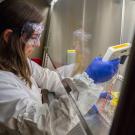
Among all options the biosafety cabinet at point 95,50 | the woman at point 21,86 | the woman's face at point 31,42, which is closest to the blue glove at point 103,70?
the biosafety cabinet at point 95,50

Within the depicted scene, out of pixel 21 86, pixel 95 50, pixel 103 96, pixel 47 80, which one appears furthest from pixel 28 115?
pixel 47 80

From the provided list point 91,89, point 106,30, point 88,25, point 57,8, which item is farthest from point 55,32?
point 91,89

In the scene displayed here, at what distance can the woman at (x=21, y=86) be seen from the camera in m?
0.99

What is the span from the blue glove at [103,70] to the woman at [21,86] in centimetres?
17

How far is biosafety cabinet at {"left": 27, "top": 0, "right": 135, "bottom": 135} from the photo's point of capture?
0.33 m

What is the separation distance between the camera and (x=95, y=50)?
142 centimetres

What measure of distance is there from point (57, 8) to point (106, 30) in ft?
3.72

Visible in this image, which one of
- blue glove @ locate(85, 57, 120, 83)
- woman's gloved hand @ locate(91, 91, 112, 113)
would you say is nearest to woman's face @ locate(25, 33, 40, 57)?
blue glove @ locate(85, 57, 120, 83)

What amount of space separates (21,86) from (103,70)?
0.42m

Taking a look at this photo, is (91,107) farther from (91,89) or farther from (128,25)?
(128,25)

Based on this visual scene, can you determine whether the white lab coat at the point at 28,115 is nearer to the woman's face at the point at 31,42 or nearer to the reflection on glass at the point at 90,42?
the reflection on glass at the point at 90,42

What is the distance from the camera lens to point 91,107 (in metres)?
1.05

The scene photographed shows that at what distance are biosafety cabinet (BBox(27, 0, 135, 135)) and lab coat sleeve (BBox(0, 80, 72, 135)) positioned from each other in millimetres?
61

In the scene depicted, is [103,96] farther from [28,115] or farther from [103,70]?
[28,115]
